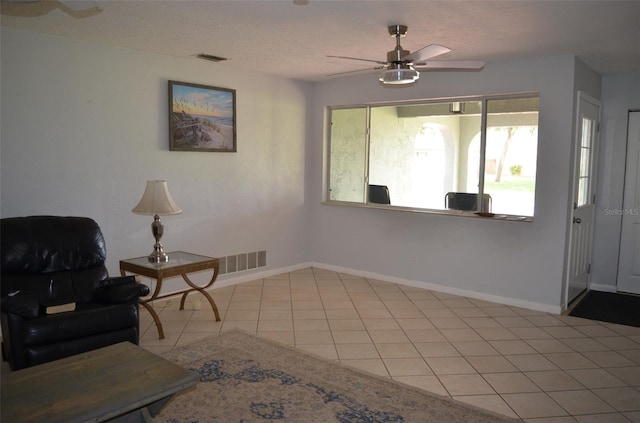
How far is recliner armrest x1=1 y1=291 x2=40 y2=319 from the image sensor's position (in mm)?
2850

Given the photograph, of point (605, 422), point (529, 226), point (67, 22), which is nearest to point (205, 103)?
point (67, 22)

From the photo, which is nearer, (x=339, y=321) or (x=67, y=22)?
(x=67, y=22)

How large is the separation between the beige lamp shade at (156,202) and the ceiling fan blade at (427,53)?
7.32 ft

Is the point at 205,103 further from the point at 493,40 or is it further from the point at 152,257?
the point at 493,40

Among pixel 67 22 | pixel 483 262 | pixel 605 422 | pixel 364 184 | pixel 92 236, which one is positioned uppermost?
pixel 67 22

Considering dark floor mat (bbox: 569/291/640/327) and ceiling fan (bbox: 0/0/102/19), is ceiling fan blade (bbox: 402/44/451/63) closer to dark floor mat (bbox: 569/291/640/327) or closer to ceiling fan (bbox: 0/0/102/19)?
ceiling fan (bbox: 0/0/102/19)

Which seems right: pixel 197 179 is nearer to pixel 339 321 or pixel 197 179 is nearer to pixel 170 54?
pixel 170 54

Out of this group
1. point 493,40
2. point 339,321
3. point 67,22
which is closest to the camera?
point 67,22

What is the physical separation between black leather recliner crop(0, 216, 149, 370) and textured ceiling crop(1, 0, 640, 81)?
1.56 metres

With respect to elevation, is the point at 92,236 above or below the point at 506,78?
below

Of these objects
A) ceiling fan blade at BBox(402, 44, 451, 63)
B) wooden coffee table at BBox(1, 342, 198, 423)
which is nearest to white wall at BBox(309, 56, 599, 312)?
ceiling fan blade at BBox(402, 44, 451, 63)

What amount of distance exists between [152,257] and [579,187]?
13.7ft

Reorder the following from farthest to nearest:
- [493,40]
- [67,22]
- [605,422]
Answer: [493,40] < [67,22] < [605,422]

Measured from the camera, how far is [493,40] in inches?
152
